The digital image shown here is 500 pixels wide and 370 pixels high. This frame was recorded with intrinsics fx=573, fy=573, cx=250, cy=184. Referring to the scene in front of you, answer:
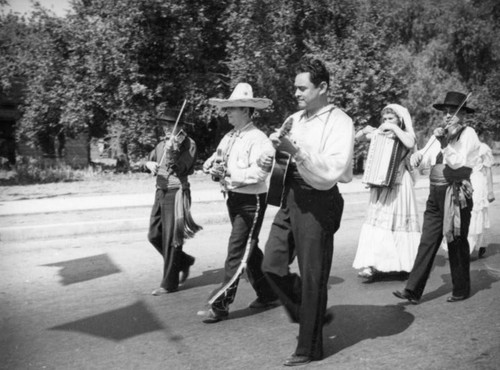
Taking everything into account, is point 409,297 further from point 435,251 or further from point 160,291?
point 160,291

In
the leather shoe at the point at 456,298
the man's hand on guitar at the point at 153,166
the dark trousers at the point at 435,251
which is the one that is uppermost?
the man's hand on guitar at the point at 153,166

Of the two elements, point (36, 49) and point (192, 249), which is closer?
point (192, 249)

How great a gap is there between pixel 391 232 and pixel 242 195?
2097mm

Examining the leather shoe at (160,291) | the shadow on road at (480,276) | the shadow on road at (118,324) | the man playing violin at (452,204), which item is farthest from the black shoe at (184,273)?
the shadow on road at (480,276)

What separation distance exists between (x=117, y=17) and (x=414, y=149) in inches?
542

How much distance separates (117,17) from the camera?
58.2 ft

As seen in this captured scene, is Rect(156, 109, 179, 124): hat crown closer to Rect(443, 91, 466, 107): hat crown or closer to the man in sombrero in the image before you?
the man in sombrero

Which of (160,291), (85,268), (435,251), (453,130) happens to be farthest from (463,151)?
(85,268)

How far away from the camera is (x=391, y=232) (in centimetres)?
635

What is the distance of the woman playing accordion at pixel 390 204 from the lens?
6.22 m

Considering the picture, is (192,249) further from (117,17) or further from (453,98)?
(117,17)

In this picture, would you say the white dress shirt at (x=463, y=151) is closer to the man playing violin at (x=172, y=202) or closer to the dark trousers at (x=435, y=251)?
the dark trousers at (x=435, y=251)

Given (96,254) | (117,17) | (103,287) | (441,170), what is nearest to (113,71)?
(117,17)

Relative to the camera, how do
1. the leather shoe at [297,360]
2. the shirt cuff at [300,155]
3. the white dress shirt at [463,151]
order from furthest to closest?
the white dress shirt at [463,151] → the leather shoe at [297,360] → the shirt cuff at [300,155]
